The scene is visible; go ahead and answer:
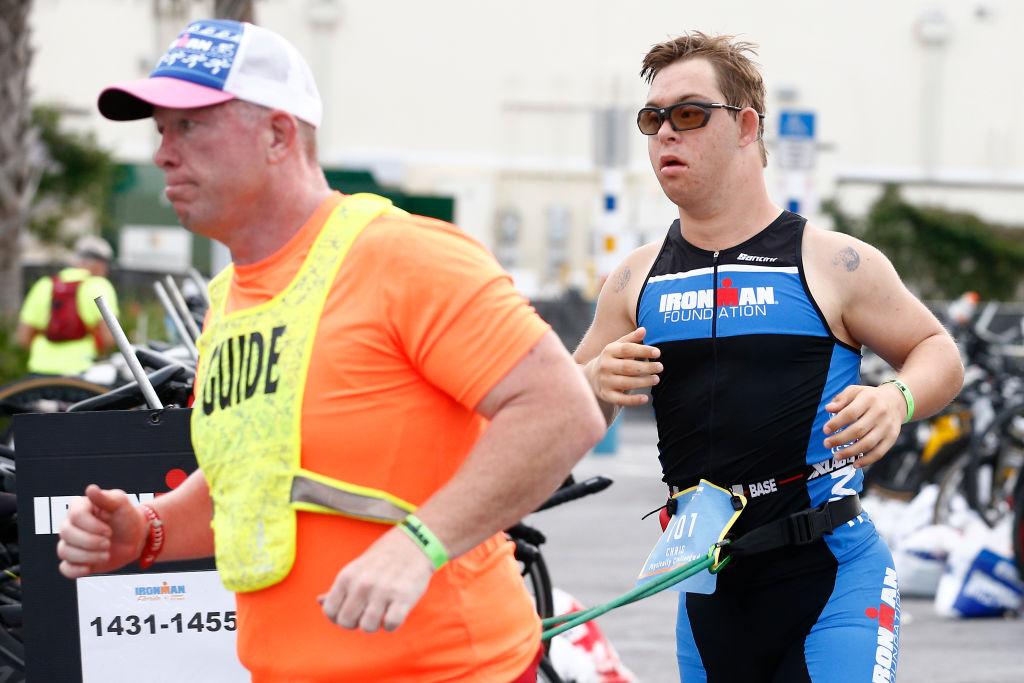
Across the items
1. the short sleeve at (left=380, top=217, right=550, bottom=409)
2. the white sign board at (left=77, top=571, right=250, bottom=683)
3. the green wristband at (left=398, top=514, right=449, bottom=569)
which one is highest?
the short sleeve at (left=380, top=217, right=550, bottom=409)

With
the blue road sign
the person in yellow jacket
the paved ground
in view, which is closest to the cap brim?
the paved ground

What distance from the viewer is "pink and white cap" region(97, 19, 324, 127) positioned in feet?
8.89

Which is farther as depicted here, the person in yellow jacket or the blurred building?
the blurred building

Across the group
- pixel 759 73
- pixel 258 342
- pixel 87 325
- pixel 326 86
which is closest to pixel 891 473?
pixel 87 325

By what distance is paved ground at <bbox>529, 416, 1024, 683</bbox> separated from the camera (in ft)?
25.4

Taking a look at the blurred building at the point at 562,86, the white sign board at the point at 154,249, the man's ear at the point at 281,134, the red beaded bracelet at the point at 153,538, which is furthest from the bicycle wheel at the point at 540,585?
the blurred building at the point at 562,86

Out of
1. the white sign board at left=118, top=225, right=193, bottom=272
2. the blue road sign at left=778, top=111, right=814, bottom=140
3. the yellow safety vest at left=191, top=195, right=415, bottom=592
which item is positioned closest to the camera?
the yellow safety vest at left=191, top=195, right=415, bottom=592

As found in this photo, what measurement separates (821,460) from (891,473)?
883 cm

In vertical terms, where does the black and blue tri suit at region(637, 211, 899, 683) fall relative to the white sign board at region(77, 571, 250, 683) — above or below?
above

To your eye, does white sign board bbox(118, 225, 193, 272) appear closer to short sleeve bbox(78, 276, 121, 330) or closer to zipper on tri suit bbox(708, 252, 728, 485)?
short sleeve bbox(78, 276, 121, 330)

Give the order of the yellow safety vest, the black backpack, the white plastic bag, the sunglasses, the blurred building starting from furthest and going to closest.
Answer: the blurred building < the black backpack < the white plastic bag < the sunglasses < the yellow safety vest

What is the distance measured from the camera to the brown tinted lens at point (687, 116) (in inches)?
162

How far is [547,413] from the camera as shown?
2.56 m

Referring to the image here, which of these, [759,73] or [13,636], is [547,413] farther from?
[13,636]
